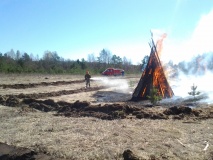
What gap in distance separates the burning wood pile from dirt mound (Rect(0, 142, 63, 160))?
33.2 ft

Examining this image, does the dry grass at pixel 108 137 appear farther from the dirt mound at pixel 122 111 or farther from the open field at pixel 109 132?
the dirt mound at pixel 122 111

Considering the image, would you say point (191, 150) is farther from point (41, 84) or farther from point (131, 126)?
point (41, 84)

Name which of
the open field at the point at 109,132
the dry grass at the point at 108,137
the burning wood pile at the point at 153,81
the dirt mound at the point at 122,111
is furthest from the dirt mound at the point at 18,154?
the burning wood pile at the point at 153,81

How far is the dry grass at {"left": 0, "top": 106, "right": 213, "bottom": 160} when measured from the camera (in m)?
6.34

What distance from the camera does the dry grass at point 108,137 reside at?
6340 mm

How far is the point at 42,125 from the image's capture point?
9.27 m

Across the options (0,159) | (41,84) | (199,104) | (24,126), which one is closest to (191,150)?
(0,159)

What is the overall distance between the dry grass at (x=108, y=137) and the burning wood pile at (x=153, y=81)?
6.82m

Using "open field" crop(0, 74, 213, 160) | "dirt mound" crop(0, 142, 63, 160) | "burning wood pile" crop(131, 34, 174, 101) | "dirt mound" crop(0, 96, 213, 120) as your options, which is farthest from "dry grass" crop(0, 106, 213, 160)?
"burning wood pile" crop(131, 34, 174, 101)

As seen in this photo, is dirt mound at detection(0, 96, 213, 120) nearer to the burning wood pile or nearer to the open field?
the open field

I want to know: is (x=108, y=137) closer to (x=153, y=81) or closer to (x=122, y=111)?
(x=122, y=111)

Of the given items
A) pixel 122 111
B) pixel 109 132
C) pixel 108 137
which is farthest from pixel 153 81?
pixel 108 137

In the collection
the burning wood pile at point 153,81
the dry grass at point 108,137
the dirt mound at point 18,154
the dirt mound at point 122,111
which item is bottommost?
the dirt mound at point 18,154

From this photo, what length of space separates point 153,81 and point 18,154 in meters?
11.0
